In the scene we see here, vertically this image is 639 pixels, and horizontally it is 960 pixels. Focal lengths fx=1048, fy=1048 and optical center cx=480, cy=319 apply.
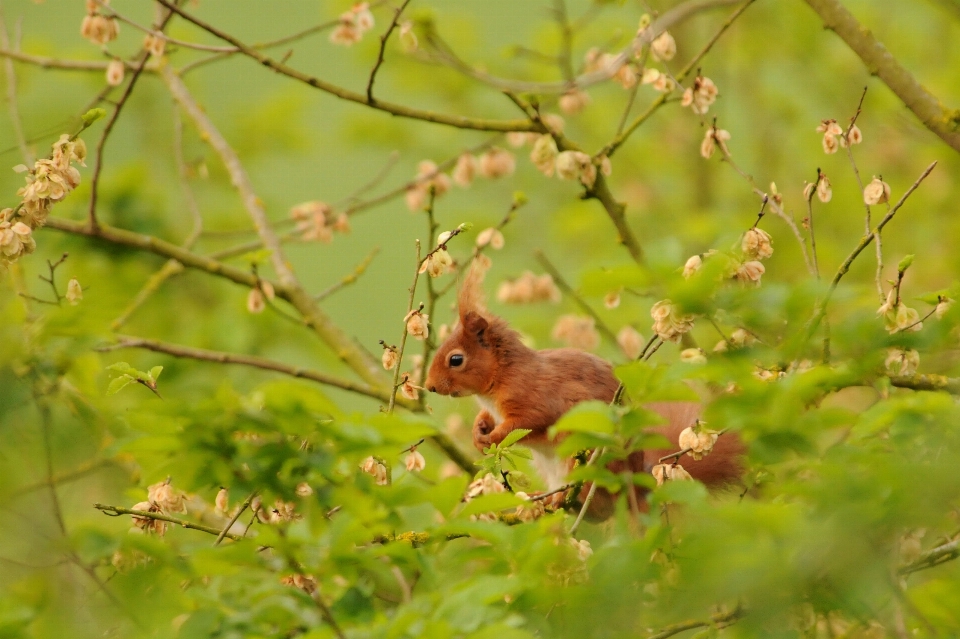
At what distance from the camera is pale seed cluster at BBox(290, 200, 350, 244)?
3305 millimetres

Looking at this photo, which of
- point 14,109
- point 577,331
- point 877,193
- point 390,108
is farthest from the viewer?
point 577,331

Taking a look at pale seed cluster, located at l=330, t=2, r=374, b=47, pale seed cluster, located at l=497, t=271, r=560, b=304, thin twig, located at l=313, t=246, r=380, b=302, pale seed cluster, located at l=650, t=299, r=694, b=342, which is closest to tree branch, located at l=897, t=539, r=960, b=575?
pale seed cluster, located at l=650, t=299, r=694, b=342

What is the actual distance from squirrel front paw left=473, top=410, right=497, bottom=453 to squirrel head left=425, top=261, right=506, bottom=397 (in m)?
0.09

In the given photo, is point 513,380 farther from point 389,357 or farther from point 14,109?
point 14,109

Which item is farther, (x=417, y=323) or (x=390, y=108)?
(x=390, y=108)

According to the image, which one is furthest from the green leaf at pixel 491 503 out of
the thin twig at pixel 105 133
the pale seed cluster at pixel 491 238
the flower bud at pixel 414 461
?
the thin twig at pixel 105 133

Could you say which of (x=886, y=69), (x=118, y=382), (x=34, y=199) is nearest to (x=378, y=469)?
(x=118, y=382)

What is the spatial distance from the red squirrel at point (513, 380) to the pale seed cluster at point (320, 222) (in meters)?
0.62

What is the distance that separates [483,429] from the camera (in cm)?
295

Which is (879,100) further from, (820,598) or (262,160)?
(820,598)

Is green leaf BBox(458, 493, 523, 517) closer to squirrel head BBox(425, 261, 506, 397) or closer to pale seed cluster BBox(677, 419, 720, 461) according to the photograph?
pale seed cluster BBox(677, 419, 720, 461)

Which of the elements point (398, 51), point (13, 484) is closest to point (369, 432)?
point (13, 484)

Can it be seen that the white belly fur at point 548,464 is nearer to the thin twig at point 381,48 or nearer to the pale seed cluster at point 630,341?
the pale seed cluster at point 630,341

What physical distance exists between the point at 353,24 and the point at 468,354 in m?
1.14
